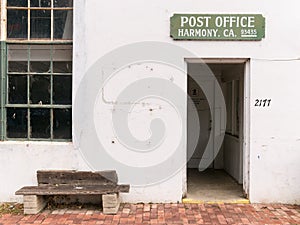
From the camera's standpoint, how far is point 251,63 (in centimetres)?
612

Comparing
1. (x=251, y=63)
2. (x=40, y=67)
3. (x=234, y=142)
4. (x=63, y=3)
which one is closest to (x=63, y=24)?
(x=63, y=3)

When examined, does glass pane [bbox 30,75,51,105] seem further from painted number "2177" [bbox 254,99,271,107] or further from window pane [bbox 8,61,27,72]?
painted number "2177" [bbox 254,99,271,107]

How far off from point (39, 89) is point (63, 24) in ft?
3.90

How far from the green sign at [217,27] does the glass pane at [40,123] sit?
2.56 m

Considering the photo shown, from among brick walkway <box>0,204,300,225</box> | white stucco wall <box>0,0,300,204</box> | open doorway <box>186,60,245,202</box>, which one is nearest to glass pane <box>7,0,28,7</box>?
white stucco wall <box>0,0,300,204</box>

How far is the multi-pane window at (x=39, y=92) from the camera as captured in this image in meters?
6.27

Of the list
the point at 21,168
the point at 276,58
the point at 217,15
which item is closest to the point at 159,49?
the point at 217,15

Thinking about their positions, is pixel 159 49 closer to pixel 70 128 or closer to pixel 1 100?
pixel 70 128

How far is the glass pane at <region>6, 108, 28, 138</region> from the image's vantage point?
→ 248 inches

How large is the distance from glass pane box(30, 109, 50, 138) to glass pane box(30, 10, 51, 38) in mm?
1312

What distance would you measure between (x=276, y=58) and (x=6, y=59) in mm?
4571

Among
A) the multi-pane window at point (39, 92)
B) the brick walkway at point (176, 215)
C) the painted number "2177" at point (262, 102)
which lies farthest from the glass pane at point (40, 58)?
the painted number "2177" at point (262, 102)

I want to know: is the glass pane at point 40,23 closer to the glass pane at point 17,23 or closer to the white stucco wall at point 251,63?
the glass pane at point 17,23

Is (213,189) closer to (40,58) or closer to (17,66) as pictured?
(40,58)
